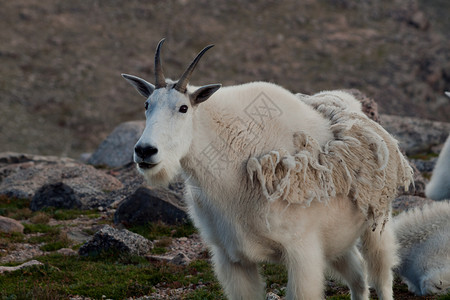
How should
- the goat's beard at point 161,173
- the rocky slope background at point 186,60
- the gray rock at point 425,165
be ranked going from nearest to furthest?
the goat's beard at point 161,173
the gray rock at point 425,165
the rocky slope background at point 186,60

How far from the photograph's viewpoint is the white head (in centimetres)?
504

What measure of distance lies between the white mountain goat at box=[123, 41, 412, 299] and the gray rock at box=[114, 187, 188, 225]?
4864 millimetres

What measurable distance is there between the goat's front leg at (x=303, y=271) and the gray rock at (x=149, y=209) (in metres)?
5.55

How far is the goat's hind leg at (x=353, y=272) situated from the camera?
22.0 ft

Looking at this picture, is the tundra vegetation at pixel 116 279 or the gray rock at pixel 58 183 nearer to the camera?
the tundra vegetation at pixel 116 279

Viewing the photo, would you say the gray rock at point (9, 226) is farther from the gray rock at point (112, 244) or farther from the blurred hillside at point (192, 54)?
the blurred hillside at point (192, 54)

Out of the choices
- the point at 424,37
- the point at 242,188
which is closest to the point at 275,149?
the point at 242,188

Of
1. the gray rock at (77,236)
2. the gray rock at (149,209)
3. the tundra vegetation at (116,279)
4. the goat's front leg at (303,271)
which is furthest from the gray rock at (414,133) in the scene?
the goat's front leg at (303,271)

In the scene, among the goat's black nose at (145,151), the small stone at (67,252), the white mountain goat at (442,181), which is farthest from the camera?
the white mountain goat at (442,181)

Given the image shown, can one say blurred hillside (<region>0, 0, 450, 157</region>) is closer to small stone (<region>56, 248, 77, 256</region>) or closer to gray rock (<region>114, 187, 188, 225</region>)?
gray rock (<region>114, 187, 188, 225</region>)

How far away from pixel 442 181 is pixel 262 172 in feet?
22.6

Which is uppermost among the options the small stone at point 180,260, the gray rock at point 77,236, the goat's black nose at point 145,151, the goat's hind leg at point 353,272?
the goat's black nose at point 145,151

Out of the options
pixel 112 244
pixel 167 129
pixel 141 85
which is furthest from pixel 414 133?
pixel 167 129

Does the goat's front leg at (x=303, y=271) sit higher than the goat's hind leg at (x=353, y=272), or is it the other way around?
the goat's front leg at (x=303, y=271)
